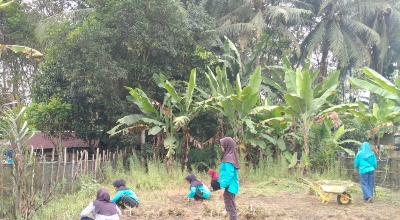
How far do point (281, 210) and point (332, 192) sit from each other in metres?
1.26

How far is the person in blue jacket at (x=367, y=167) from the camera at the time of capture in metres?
7.78

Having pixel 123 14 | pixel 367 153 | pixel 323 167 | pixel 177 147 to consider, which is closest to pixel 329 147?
pixel 323 167

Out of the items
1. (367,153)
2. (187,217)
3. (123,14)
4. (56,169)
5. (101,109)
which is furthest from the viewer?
(101,109)

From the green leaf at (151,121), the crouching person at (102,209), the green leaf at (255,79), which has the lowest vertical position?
the crouching person at (102,209)

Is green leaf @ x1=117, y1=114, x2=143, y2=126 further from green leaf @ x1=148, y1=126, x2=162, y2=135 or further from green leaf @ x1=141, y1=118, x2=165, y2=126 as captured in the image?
green leaf @ x1=148, y1=126, x2=162, y2=135

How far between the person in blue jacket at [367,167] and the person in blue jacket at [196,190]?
3131 millimetres

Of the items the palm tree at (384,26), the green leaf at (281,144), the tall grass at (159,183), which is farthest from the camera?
the palm tree at (384,26)

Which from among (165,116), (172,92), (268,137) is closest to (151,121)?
(165,116)

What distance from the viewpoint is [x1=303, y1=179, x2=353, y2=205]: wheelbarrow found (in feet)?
24.2

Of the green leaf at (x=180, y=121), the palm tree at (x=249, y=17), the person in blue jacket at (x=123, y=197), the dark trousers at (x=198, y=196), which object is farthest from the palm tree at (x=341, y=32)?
the person in blue jacket at (x=123, y=197)

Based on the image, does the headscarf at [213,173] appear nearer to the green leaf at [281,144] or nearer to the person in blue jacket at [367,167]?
the person in blue jacket at [367,167]

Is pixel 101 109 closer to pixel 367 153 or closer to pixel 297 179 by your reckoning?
pixel 297 179

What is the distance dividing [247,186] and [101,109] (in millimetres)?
6294

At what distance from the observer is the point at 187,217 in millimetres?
6496
